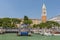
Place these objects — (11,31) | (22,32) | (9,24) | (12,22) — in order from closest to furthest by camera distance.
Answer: (22,32) → (11,31) → (9,24) → (12,22)

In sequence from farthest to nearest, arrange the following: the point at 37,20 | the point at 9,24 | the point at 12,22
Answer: the point at 37,20, the point at 12,22, the point at 9,24

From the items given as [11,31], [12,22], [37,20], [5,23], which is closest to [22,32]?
[11,31]

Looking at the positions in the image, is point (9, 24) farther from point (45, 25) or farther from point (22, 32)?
point (22, 32)

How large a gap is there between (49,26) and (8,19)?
1392cm

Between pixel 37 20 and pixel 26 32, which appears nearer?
pixel 26 32

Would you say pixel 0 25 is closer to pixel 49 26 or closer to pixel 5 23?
pixel 5 23

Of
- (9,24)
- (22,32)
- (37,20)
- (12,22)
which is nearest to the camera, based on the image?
(22,32)

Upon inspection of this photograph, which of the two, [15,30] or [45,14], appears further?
[45,14]

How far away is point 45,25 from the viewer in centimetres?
6969

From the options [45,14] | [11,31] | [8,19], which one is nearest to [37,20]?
[45,14]

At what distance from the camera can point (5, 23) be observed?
239 feet

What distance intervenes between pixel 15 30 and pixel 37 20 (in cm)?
3064

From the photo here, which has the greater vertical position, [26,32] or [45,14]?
[45,14]

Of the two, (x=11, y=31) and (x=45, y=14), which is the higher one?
(x=45, y=14)
